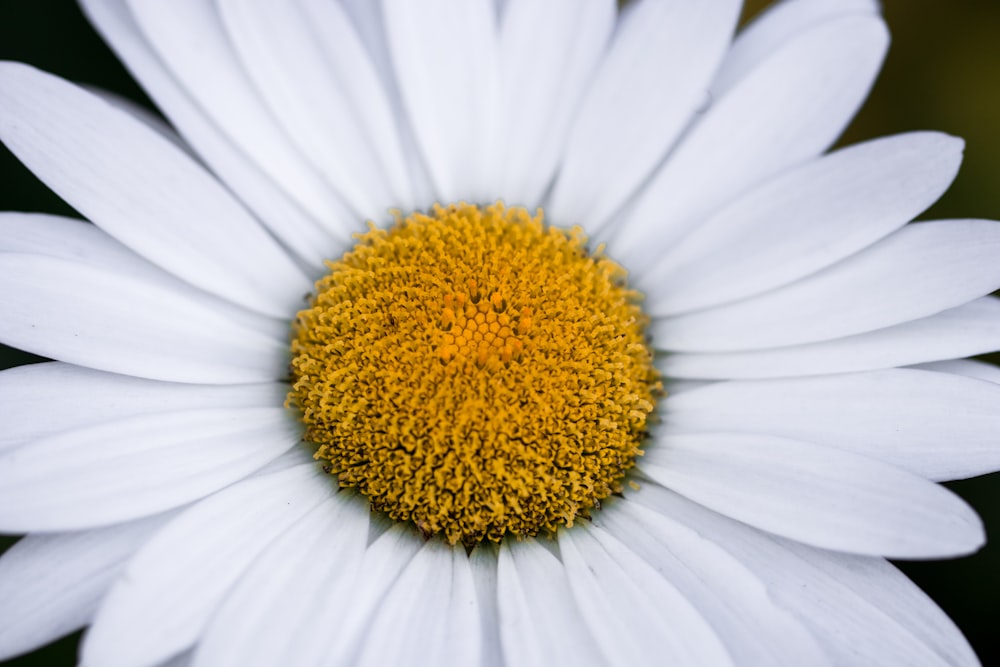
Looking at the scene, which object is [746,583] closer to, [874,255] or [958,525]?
[958,525]

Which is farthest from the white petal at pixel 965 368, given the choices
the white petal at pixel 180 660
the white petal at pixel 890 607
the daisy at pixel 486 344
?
the white petal at pixel 180 660

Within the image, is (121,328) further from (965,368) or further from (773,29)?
(965,368)

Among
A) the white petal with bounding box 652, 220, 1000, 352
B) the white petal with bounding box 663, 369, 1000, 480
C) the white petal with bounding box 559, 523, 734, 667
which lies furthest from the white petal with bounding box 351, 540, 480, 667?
the white petal with bounding box 652, 220, 1000, 352

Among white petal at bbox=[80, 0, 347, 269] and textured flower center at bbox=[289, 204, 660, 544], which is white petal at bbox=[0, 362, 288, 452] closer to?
textured flower center at bbox=[289, 204, 660, 544]

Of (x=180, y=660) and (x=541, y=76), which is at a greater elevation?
(x=541, y=76)

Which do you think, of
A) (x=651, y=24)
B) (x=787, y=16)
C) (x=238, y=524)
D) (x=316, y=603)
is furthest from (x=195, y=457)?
(x=787, y=16)

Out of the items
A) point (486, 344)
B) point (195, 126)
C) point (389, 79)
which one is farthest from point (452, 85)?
point (486, 344)
